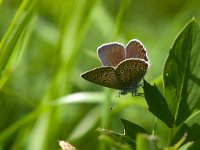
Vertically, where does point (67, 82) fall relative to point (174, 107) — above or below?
above

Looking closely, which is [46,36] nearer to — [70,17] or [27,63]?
[27,63]

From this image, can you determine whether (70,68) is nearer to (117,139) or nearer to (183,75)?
(183,75)

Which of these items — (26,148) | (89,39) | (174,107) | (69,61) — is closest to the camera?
(174,107)

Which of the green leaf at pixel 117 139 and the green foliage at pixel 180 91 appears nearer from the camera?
the green leaf at pixel 117 139

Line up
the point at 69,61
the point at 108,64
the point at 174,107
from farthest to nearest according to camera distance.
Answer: the point at 69,61 < the point at 108,64 < the point at 174,107

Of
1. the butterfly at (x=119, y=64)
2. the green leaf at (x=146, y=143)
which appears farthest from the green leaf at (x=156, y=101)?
the green leaf at (x=146, y=143)

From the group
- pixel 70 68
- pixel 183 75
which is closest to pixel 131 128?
pixel 183 75

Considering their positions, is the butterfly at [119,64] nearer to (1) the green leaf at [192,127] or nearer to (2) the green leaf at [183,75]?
(2) the green leaf at [183,75]

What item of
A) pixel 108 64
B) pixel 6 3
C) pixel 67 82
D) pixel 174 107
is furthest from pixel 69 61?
pixel 6 3
